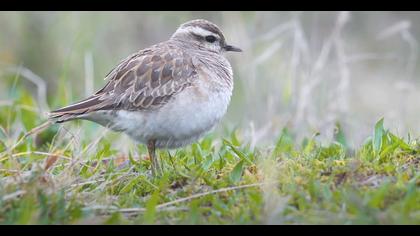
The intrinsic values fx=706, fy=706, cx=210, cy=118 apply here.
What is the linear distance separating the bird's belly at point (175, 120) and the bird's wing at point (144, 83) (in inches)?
3.3

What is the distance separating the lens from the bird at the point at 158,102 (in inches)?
274

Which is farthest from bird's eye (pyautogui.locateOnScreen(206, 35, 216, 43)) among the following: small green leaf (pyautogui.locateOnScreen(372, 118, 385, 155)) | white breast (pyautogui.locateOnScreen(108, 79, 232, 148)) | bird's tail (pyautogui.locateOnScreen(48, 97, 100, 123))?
small green leaf (pyautogui.locateOnScreen(372, 118, 385, 155))

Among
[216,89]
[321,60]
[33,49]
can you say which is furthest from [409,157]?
[33,49]

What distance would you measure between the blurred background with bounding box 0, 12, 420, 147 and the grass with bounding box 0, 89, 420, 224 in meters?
A: 1.43

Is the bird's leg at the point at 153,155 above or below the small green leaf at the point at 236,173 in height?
below

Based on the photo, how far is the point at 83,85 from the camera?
13.8 metres

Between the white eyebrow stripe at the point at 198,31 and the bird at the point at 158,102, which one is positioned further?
the white eyebrow stripe at the point at 198,31

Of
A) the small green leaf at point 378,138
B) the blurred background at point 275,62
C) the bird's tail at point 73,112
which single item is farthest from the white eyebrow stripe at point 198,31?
the small green leaf at point 378,138

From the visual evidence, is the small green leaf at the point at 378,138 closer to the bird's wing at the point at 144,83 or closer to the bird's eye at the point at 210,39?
the bird's wing at the point at 144,83

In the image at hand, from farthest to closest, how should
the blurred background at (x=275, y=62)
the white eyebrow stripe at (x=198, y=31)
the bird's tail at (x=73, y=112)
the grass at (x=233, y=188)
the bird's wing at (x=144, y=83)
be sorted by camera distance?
the blurred background at (x=275, y=62) → the white eyebrow stripe at (x=198, y=31) → the bird's wing at (x=144, y=83) → the bird's tail at (x=73, y=112) → the grass at (x=233, y=188)

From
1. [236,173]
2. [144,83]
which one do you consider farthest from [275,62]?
[236,173]

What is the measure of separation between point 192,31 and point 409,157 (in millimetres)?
3132

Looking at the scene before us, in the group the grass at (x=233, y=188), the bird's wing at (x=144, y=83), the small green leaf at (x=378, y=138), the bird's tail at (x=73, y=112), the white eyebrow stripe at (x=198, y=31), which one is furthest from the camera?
the white eyebrow stripe at (x=198, y=31)

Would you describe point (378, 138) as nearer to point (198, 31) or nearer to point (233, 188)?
point (233, 188)
